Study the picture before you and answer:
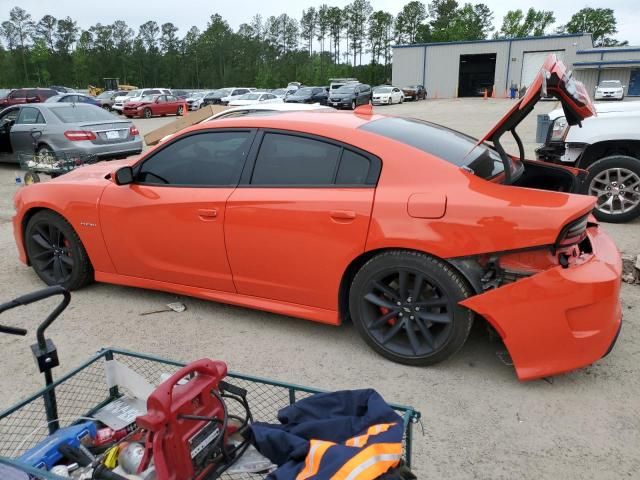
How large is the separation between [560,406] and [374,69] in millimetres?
84194

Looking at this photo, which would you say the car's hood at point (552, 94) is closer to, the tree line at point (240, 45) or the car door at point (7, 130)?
the car door at point (7, 130)

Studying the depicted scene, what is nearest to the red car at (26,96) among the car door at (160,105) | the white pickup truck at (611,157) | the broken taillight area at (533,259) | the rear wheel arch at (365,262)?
the car door at (160,105)

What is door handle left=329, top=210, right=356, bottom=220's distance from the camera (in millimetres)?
3229

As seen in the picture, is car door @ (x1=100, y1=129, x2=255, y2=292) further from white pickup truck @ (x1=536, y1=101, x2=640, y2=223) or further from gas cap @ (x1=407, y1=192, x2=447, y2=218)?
white pickup truck @ (x1=536, y1=101, x2=640, y2=223)

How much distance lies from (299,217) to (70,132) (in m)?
8.30

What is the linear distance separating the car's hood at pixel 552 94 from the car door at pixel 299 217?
0.83 m

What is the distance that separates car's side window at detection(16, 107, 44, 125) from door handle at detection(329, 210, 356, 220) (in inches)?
375

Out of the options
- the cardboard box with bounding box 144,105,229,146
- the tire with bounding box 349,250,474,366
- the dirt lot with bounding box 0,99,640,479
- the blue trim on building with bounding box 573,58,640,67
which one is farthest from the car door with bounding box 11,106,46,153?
the blue trim on building with bounding box 573,58,640,67

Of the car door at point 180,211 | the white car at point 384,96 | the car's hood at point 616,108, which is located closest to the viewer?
the car door at point 180,211

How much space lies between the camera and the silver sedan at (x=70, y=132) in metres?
9.99

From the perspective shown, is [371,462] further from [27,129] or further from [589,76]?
[589,76]

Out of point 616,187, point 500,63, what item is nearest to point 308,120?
point 616,187

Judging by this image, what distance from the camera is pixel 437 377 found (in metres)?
3.17

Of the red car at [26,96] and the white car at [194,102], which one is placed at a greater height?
the red car at [26,96]
